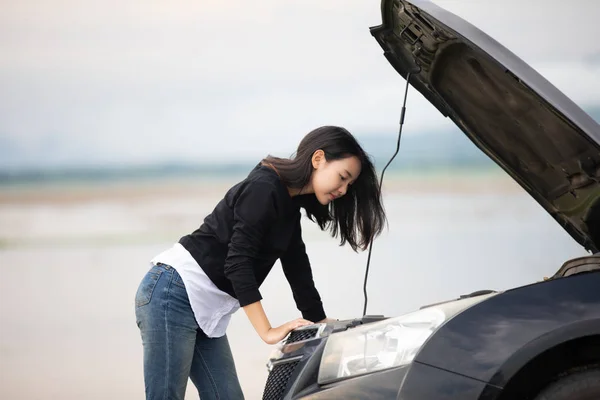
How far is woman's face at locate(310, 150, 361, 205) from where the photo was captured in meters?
2.28

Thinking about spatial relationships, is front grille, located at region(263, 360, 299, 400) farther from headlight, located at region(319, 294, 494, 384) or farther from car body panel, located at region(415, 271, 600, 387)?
car body panel, located at region(415, 271, 600, 387)

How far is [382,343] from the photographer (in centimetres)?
180

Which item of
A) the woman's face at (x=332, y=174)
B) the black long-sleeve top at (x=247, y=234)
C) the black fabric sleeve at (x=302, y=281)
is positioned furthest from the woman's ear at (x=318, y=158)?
the black fabric sleeve at (x=302, y=281)

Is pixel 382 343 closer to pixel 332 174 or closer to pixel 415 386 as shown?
pixel 415 386

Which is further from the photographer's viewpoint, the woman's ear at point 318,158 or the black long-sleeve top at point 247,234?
the woman's ear at point 318,158

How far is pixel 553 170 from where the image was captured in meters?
2.40

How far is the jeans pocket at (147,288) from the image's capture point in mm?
2312

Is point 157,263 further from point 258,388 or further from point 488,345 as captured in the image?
point 258,388

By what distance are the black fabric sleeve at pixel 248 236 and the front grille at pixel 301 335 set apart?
0.13 m

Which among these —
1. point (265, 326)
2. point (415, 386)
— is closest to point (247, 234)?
point (265, 326)

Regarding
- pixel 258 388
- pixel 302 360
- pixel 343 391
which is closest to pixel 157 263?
pixel 302 360

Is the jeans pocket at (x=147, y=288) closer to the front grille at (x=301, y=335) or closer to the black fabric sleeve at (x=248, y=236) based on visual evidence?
the black fabric sleeve at (x=248, y=236)

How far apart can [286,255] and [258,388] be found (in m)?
2.21

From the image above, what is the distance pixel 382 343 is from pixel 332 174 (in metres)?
0.62
